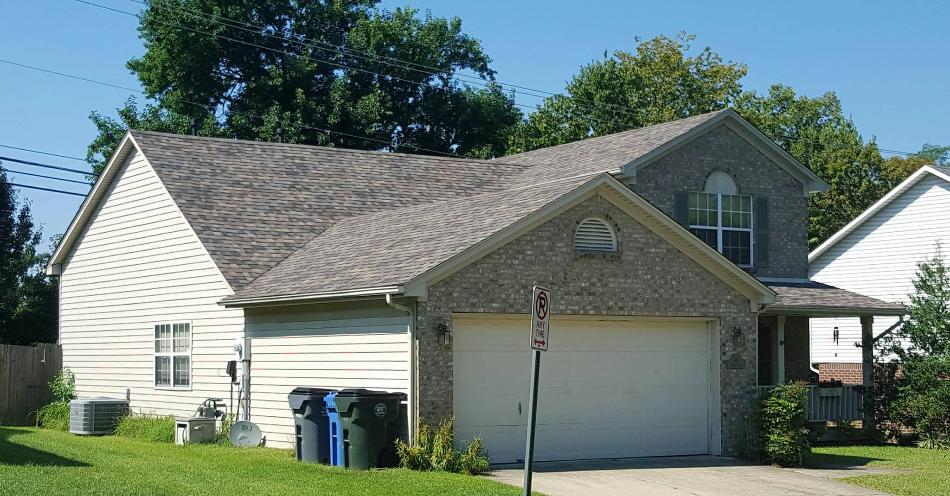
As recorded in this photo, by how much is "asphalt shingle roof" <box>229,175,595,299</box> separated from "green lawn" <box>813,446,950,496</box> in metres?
6.47

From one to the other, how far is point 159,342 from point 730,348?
11354 mm

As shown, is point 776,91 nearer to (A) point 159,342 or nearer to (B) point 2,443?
(A) point 159,342

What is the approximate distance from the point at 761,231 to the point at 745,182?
1162mm

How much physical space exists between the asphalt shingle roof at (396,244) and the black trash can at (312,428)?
5.69ft

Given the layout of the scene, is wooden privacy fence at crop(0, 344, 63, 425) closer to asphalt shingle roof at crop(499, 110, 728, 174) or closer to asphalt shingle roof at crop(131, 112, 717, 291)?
asphalt shingle roof at crop(131, 112, 717, 291)

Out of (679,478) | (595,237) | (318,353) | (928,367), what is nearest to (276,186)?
(318,353)

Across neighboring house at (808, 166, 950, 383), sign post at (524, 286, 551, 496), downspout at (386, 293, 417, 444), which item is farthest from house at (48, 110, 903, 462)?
sign post at (524, 286, 551, 496)

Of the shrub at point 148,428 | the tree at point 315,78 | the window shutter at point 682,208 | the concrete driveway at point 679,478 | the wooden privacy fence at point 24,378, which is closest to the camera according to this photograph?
the concrete driveway at point 679,478

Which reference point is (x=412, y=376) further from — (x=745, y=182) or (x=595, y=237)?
(x=745, y=182)

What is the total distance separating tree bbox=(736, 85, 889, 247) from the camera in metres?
52.0

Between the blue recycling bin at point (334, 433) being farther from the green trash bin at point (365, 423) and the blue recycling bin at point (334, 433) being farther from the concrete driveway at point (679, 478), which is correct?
the concrete driveway at point (679, 478)

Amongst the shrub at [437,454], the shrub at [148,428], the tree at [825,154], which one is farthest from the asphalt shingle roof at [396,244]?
the tree at [825,154]

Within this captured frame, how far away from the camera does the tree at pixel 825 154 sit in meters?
52.0

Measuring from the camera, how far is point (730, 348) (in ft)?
69.9
